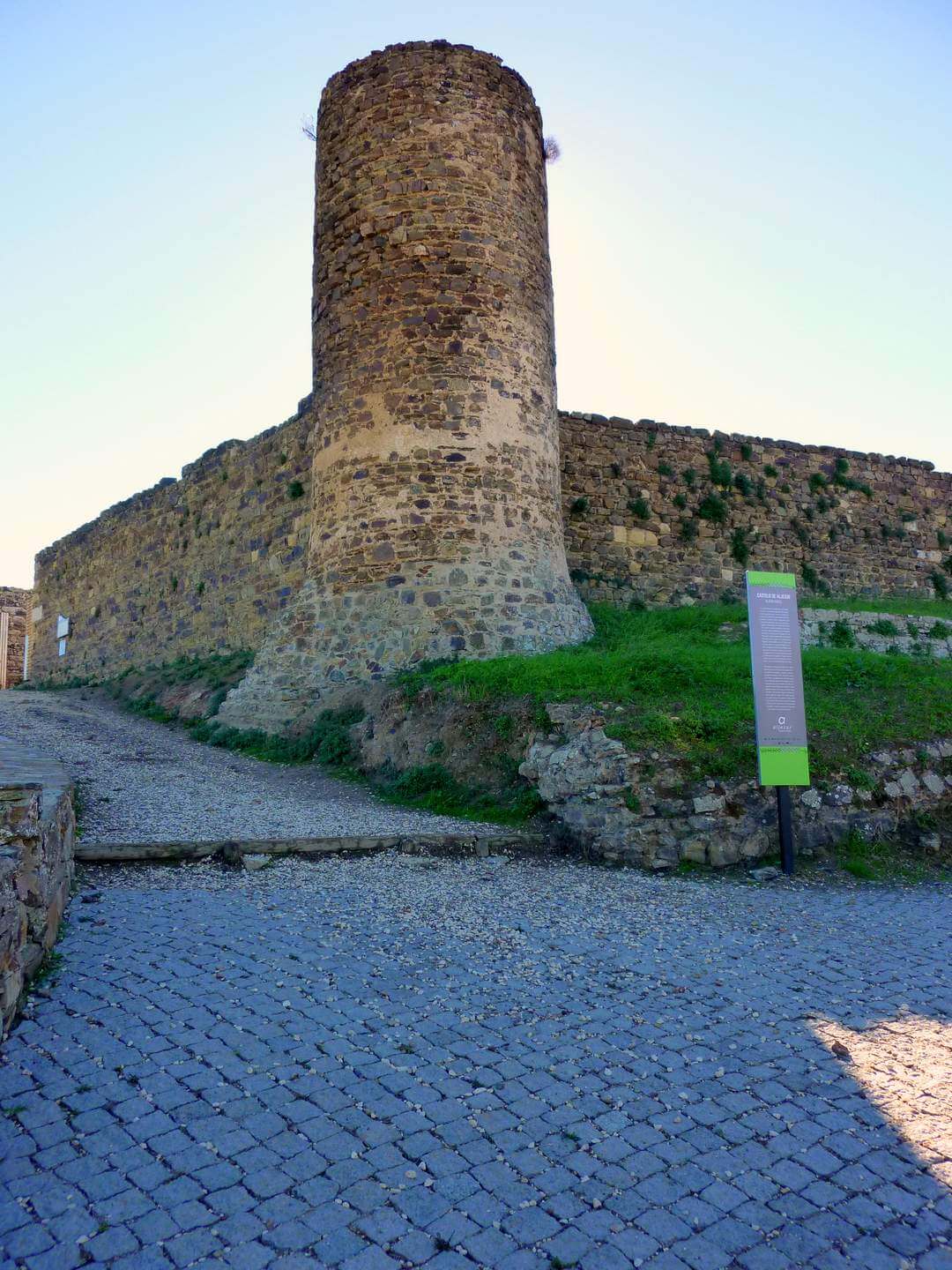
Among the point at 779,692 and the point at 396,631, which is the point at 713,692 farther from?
the point at 396,631

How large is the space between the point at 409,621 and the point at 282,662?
196cm

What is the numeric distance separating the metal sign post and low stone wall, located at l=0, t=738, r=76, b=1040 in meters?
4.77

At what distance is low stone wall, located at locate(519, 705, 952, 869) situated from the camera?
22.5ft

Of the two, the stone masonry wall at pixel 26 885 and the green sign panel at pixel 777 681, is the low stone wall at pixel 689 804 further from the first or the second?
the stone masonry wall at pixel 26 885

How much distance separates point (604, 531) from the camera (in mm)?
15188

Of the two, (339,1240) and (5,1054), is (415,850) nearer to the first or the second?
(5,1054)

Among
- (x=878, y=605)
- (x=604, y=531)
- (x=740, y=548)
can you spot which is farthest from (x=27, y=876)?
(x=878, y=605)

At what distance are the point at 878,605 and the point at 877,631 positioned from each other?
1565 mm

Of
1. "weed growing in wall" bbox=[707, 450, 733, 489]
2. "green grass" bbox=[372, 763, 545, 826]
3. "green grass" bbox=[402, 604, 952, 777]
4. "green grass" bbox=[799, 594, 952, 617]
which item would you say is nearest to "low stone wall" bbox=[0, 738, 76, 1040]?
"green grass" bbox=[372, 763, 545, 826]

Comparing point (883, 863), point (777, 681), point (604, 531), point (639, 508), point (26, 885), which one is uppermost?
point (639, 508)

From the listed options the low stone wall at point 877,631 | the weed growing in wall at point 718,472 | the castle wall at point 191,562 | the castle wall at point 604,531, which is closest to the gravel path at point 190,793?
the castle wall at point 191,562

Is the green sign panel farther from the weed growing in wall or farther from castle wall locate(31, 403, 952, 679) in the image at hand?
the weed growing in wall

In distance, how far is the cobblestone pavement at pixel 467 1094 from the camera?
253 centimetres

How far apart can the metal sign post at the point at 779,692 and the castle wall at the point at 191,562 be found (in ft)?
25.3
